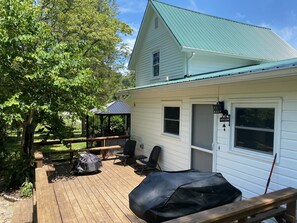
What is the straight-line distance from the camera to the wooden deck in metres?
4.02

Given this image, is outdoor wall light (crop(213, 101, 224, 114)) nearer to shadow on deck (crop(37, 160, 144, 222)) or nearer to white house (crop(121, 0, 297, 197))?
white house (crop(121, 0, 297, 197))

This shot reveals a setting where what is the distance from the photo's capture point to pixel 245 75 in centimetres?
358

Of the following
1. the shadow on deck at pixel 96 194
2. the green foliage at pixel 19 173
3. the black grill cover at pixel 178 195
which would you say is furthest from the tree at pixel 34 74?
the black grill cover at pixel 178 195

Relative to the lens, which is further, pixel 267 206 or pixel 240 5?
pixel 240 5

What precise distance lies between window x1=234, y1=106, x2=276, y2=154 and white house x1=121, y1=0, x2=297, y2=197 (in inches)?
0.7

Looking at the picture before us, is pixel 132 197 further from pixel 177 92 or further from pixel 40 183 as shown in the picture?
pixel 177 92

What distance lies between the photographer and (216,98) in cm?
499

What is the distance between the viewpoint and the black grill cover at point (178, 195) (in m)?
2.51

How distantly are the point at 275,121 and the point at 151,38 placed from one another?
7.50 meters

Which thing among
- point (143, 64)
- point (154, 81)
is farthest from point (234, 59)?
point (143, 64)

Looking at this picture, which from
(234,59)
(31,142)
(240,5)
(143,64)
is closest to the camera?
(31,142)

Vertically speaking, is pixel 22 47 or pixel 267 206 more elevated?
pixel 22 47

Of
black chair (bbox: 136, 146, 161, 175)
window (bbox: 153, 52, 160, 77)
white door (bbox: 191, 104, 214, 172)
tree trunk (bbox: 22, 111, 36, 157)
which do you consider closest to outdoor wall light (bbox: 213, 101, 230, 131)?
white door (bbox: 191, 104, 214, 172)

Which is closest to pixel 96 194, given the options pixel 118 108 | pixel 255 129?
pixel 255 129
